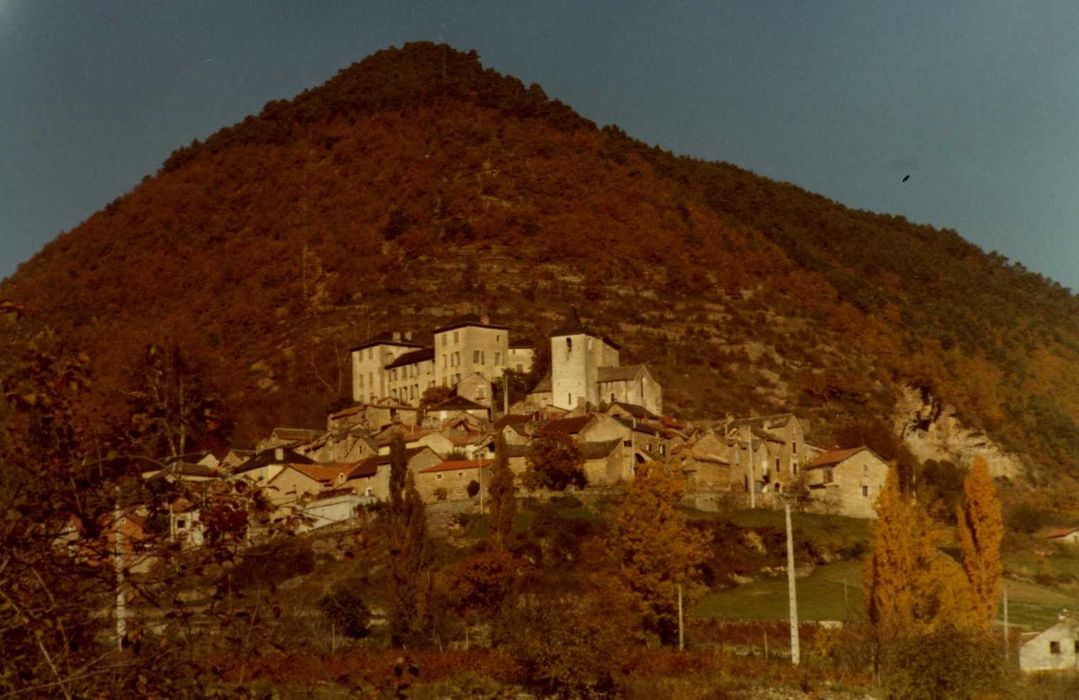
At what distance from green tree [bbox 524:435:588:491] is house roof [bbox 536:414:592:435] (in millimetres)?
1946

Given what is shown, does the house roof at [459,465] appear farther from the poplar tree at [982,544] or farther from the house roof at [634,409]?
the poplar tree at [982,544]

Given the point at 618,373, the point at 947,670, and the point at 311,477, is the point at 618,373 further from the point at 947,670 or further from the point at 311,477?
the point at 947,670

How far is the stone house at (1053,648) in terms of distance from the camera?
37.0m

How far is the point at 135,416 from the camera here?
6516 mm

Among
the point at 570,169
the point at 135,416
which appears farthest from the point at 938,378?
the point at 135,416

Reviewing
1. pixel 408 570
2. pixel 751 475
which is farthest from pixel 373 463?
pixel 408 570

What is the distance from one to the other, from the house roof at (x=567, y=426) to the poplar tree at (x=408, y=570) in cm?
2357

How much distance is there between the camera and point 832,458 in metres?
71.6

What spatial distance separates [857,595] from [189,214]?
130475mm

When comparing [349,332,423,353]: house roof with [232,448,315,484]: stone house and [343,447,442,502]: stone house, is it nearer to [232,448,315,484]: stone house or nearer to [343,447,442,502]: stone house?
[232,448,315,484]: stone house

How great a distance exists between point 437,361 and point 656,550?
55.3 m

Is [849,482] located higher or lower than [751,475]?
lower

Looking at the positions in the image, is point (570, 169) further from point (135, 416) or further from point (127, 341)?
point (135, 416)

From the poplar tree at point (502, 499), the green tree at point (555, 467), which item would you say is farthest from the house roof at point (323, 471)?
the poplar tree at point (502, 499)
